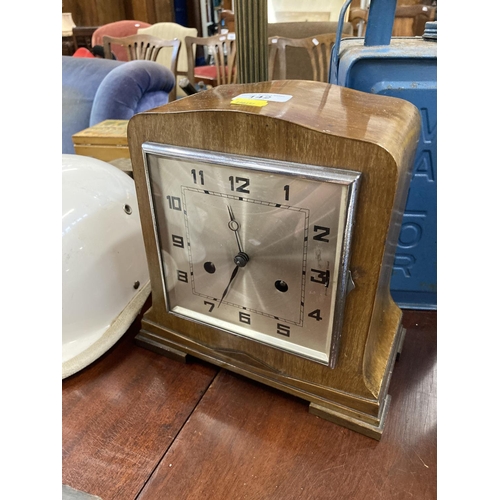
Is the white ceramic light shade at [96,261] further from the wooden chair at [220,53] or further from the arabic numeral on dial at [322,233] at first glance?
the wooden chair at [220,53]

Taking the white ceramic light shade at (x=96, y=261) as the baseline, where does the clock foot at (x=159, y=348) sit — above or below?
below

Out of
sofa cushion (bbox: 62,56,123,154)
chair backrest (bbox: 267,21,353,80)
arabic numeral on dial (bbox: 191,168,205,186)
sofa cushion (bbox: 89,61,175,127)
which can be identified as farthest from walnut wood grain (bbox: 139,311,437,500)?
chair backrest (bbox: 267,21,353,80)

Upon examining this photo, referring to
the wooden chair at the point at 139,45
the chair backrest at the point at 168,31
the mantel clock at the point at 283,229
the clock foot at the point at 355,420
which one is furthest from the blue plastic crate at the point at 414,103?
the chair backrest at the point at 168,31

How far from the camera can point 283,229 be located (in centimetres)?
52

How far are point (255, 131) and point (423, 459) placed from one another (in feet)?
1.46

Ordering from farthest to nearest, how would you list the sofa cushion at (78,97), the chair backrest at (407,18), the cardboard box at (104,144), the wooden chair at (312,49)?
the chair backrest at (407,18) → the wooden chair at (312,49) → the sofa cushion at (78,97) → the cardboard box at (104,144)

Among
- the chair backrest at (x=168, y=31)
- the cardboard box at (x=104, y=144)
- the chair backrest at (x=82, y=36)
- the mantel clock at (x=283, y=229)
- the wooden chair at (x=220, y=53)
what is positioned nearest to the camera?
the mantel clock at (x=283, y=229)

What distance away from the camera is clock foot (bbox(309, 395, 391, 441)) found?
55 cm

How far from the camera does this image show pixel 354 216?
1.52 ft

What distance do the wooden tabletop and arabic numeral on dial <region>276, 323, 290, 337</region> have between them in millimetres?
101

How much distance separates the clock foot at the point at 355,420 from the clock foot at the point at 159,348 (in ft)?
0.71

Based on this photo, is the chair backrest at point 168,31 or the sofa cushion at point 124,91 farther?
the chair backrest at point 168,31

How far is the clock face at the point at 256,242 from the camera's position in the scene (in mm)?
484

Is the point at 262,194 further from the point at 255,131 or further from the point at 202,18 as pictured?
the point at 202,18
